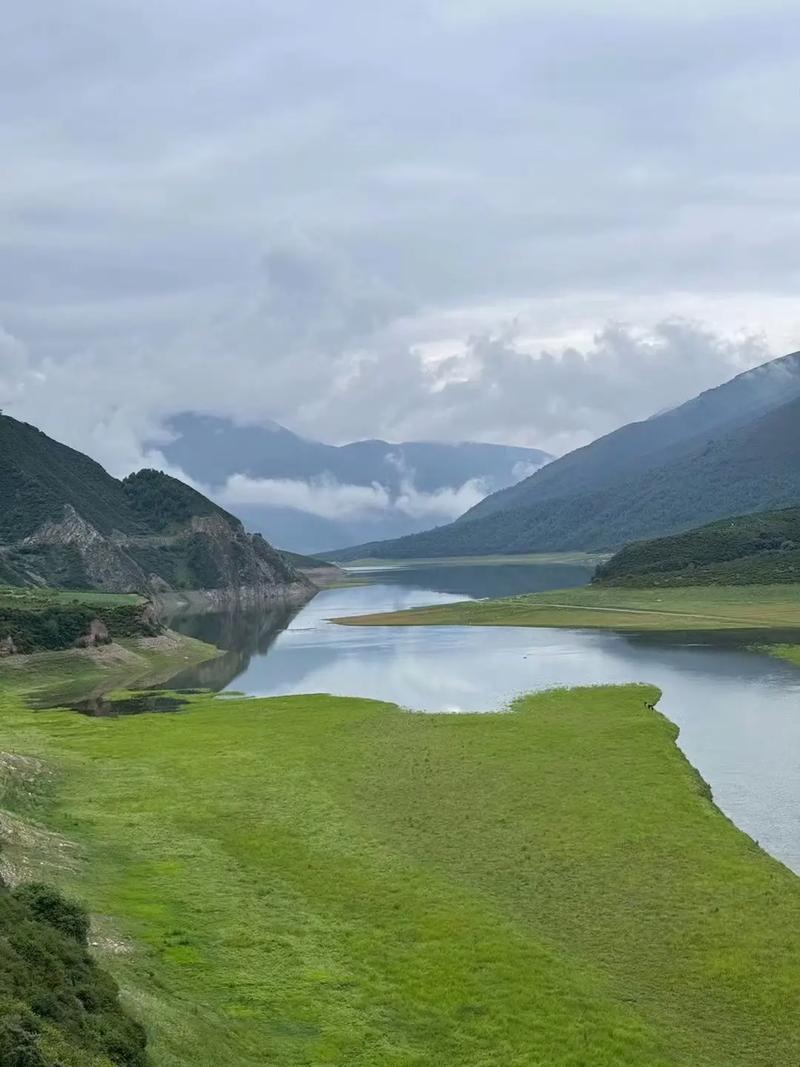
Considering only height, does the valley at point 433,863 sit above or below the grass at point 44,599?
below

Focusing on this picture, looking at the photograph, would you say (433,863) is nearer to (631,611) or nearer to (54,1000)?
(54,1000)

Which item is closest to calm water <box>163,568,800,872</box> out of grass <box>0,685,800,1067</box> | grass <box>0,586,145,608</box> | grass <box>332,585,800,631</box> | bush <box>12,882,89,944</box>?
grass <box>0,685,800,1067</box>

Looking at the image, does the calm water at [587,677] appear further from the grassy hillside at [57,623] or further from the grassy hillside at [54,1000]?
the grassy hillside at [54,1000]

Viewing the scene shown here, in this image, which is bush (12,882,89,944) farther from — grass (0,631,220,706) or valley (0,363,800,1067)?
grass (0,631,220,706)

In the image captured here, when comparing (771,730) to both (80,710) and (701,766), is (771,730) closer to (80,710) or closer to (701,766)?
(701,766)

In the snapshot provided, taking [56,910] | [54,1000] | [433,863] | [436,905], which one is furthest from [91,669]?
[54,1000]

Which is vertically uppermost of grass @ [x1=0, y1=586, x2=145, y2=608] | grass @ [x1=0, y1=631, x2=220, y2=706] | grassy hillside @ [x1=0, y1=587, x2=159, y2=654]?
grass @ [x1=0, y1=586, x2=145, y2=608]

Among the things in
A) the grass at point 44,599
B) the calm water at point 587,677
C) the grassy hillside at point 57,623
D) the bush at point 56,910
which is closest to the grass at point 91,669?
the grassy hillside at point 57,623
